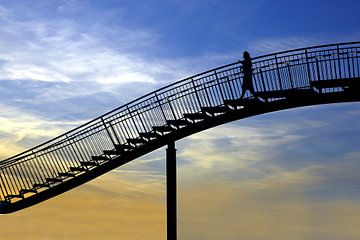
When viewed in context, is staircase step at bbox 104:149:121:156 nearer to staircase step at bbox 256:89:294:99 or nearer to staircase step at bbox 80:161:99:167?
staircase step at bbox 80:161:99:167

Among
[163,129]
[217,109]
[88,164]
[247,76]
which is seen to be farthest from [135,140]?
[247,76]

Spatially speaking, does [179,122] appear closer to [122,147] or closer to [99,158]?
[122,147]

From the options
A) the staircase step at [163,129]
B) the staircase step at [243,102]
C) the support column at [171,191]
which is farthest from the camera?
the staircase step at [163,129]

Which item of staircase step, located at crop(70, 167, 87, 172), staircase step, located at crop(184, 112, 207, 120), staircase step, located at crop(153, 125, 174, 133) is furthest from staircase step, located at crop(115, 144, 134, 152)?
staircase step, located at crop(184, 112, 207, 120)

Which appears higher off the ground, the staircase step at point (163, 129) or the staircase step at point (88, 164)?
the staircase step at point (163, 129)

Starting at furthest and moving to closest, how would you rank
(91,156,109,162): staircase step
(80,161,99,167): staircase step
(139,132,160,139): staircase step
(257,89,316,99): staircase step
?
(80,161,99,167): staircase step < (91,156,109,162): staircase step < (139,132,160,139): staircase step < (257,89,316,99): staircase step

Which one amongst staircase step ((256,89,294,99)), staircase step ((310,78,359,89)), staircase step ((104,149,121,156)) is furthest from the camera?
staircase step ((104,149,121,156))

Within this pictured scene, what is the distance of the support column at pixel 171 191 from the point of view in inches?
1050

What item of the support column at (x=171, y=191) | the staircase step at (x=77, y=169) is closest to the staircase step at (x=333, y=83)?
the support column at (x=171, y=191)

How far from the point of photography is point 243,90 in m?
26.8

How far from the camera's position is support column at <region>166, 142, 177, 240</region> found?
2667 centimetres

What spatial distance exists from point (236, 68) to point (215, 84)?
1.19m

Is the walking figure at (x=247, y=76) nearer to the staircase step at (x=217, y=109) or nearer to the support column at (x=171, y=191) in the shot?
the staircase step at (x=217, y=109)

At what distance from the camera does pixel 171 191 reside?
2688cm
